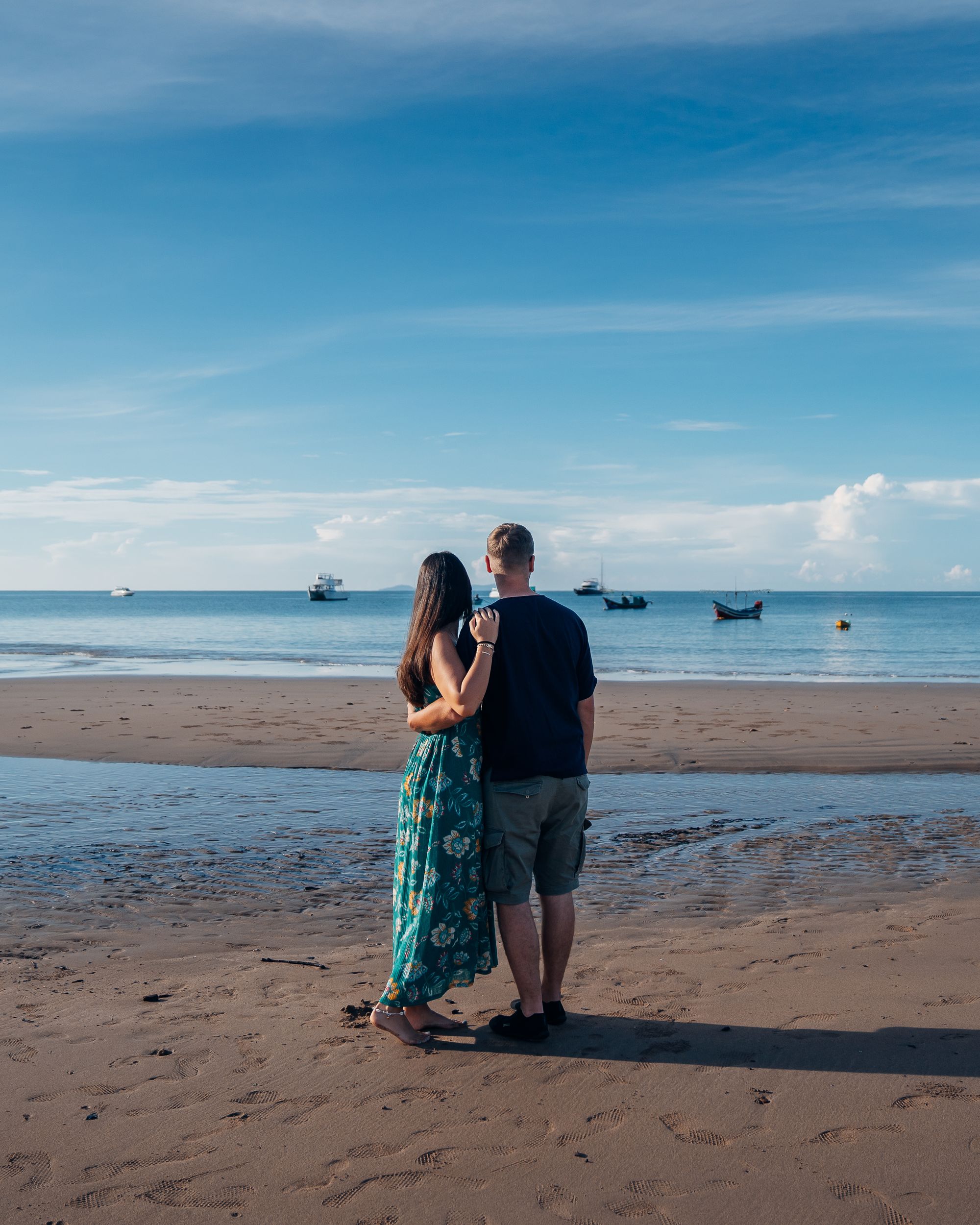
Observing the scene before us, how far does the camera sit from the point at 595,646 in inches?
1825

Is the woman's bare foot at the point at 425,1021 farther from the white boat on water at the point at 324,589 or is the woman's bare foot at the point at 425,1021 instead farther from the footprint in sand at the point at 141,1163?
the white boat on water at the point at 324,589

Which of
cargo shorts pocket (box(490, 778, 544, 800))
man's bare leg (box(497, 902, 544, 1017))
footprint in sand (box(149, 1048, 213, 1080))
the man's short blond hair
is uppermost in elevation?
the man's short blond hair

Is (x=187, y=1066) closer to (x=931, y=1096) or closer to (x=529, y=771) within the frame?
(x=529, y=771)

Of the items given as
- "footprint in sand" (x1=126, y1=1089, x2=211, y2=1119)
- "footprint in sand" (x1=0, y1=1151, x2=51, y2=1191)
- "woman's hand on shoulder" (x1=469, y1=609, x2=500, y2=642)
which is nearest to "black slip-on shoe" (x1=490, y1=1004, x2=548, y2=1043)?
"footprint in sand" (x1=126, y1=1089, x2=211, y2=1119)

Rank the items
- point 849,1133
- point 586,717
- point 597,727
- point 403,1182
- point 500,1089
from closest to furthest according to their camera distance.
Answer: point 403,1182
point 849,1133
point 500,1089
point 586,717
point 597,727

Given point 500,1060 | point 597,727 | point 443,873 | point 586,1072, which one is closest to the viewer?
point 586,1072

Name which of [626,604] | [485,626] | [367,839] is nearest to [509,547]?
[485,626]

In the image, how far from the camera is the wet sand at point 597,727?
39.5ft

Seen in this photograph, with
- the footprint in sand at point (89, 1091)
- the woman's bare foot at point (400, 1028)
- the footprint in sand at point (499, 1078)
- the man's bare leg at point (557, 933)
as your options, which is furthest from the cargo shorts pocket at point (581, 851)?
the footprint in sand at point (89, 1091)

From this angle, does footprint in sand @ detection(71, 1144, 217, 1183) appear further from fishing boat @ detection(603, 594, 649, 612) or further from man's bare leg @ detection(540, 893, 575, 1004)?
fishing boat @ detection(603, 594, 649, 612)

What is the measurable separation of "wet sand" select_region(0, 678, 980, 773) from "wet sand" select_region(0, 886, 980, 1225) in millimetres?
6514

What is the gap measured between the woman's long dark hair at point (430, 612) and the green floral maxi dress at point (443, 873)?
0.83 ft

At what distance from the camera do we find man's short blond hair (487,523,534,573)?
413 cm

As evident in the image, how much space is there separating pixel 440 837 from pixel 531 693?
707mm
